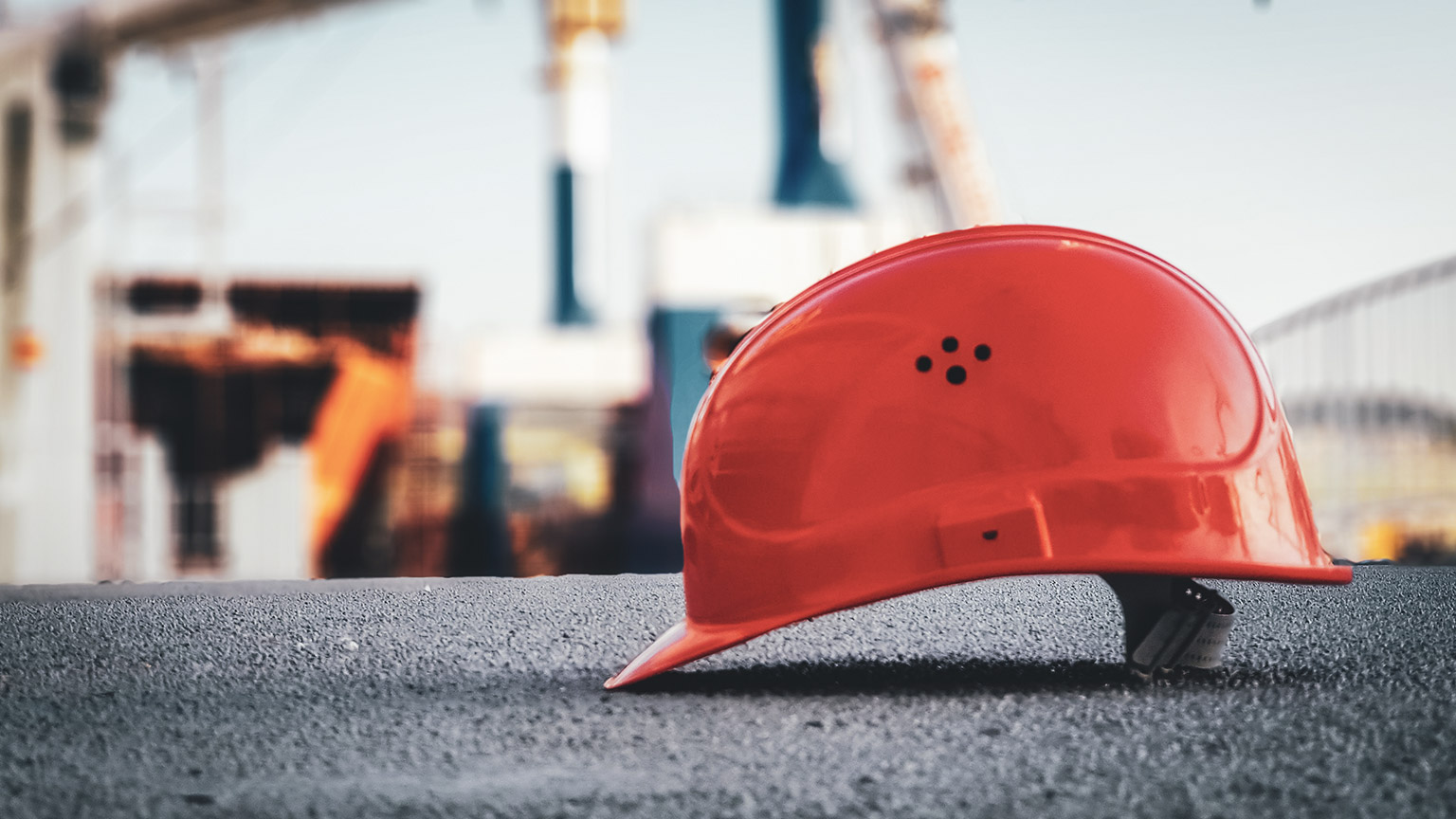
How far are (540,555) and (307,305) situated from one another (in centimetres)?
313

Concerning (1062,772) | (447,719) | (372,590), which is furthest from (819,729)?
(372,590)

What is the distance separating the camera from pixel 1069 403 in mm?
1756

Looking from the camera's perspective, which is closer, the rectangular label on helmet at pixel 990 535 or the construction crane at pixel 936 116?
the rectangular label on helmet at pixel 990 535

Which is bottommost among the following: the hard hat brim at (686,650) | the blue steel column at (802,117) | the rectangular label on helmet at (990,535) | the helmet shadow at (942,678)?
the helmet shadow at (942,678)

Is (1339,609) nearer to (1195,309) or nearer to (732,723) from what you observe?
(1195,309)

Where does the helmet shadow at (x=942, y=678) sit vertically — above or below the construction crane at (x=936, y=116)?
below

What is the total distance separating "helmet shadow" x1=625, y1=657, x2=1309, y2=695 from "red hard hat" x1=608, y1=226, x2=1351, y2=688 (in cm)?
5

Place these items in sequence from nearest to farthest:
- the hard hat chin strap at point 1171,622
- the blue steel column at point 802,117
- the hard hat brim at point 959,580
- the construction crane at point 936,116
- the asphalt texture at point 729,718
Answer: the asphalt texture at point 729,718 → the hard hat brim at point 959,580 → the hard hat chin strap at point 1171,622 → the blue steel column at point 802,117 → the construction crane at point 936,116

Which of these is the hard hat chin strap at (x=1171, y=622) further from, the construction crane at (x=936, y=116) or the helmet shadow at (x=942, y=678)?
the construction crane at (x=936, y=116)

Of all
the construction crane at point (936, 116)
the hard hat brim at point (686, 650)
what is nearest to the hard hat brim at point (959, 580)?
the hard hat brim at point (686, 650)

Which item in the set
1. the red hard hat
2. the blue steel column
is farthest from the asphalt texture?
the blue steel column

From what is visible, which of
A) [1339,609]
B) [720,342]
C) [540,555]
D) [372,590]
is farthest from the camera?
[540,555]

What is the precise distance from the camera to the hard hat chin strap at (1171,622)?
1821 millimetres

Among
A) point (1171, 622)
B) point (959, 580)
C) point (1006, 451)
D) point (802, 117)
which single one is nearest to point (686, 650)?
point (959, 580)
